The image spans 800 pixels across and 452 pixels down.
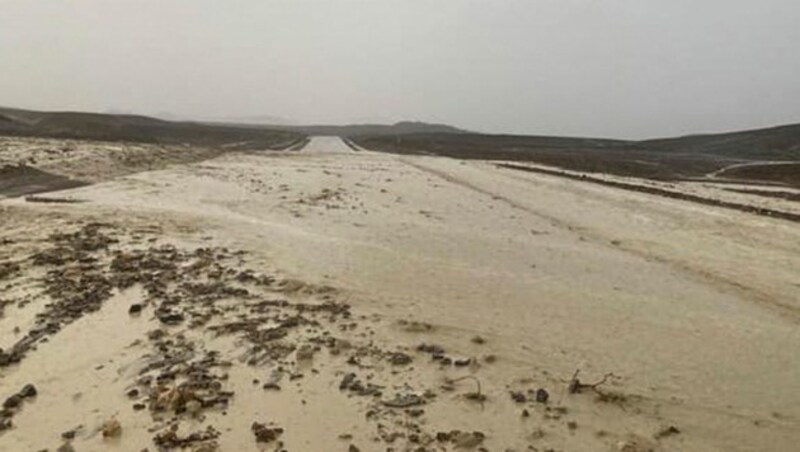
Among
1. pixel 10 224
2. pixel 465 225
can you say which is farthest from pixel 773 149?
pixel 10 224

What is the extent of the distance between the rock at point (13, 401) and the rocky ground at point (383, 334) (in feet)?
0.06

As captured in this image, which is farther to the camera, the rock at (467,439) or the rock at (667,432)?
the rock at (667,432)

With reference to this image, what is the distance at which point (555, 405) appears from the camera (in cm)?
683

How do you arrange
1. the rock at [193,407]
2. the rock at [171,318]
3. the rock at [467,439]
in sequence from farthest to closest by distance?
the rock at [171,318] < the rock at [193,407] < the rock at [467,439]

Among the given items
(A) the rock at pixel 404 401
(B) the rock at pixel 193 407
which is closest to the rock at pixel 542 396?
(A) the rock at pixel 404 401

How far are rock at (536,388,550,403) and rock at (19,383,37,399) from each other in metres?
4.42

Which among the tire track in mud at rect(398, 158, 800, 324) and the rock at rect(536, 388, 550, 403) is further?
the tire track in mud at rect(398, 158, 800, 324)

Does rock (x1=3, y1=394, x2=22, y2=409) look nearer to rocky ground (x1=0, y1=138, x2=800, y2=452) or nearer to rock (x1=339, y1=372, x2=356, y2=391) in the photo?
rocky ground (x1=0, y1=138, x2=800, y2=452)

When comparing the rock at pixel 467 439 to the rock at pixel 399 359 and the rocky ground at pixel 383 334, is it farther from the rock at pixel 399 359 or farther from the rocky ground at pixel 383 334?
the rock at pixel 399 359

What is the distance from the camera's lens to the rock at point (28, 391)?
21.6 ft

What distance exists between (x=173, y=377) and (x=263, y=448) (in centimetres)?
167

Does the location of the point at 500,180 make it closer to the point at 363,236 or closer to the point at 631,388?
the point at 363,236

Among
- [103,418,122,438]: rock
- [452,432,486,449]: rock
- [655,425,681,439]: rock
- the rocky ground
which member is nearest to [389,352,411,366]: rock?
the rocky ground

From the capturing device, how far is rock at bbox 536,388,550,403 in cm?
693
